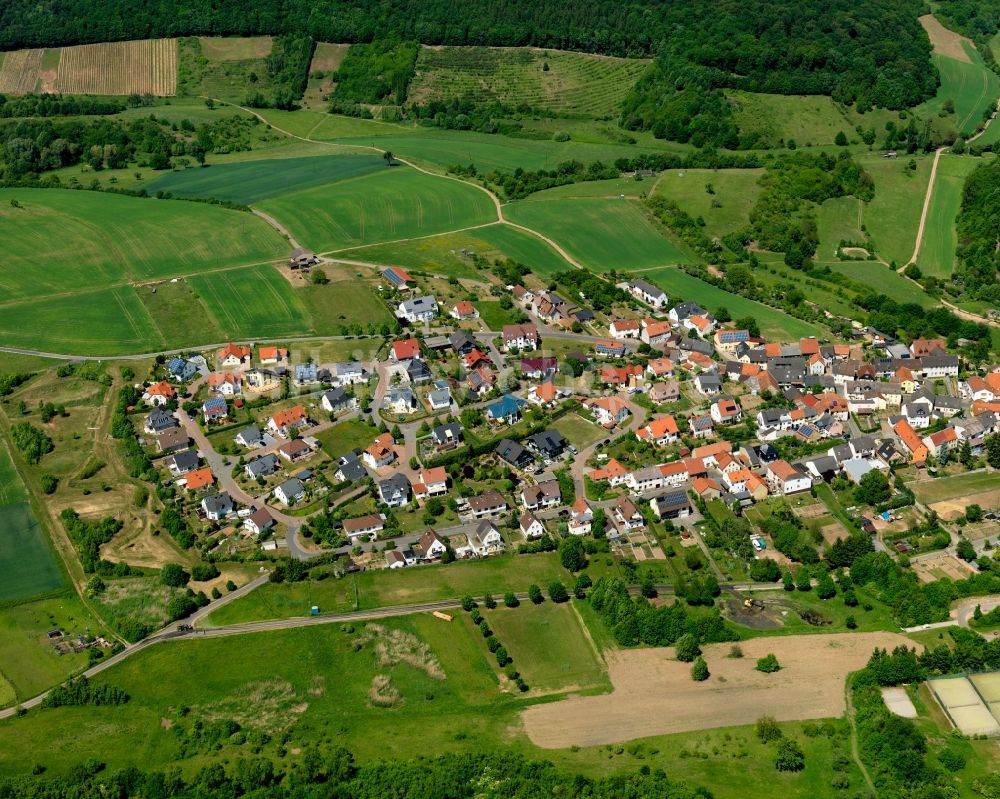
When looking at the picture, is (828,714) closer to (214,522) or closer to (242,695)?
(242,695)

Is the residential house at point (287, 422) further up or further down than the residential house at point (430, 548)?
further down

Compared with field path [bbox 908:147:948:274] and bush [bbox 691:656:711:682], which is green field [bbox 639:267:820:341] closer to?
field path [bbox 908:147:948:274]

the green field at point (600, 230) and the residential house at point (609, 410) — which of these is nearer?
the residential house at point (609, 410)

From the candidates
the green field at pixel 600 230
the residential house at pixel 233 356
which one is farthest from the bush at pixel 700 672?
the green field at pixel 600 230

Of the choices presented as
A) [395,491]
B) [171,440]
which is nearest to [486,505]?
[395,491]

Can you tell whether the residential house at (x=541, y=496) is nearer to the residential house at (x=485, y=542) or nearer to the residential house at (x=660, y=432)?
the residential house at (x=485, y=542)

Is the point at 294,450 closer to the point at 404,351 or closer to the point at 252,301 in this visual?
the point at 404,351
